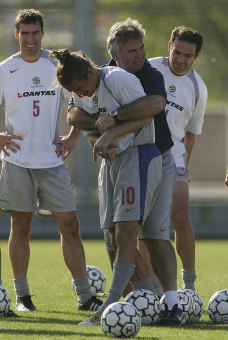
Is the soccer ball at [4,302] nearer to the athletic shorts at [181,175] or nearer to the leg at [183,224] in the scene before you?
the leg at [183,224]

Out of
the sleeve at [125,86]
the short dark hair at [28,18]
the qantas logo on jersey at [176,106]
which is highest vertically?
the short dark hair at [28,18]

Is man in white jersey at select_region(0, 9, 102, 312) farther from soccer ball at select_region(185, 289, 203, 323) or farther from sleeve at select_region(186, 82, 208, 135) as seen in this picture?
sleeve at select_region(186, 82, 208, 135)

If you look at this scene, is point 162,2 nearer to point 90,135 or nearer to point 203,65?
point 203,65

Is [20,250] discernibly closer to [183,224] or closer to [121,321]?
[183,224]

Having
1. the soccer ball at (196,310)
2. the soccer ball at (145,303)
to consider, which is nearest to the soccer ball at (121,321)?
the soccer ball at (145,303)

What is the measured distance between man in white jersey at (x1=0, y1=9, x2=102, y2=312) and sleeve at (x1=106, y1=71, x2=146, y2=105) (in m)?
1.43

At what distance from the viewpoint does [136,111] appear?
22.8ft

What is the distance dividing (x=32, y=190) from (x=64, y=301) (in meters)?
1.25

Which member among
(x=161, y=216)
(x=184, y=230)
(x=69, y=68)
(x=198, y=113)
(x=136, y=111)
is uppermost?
(x=69, y=68)

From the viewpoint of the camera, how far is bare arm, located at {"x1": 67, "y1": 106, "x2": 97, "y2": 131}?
285 inches

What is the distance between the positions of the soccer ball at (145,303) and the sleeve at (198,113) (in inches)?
95.2

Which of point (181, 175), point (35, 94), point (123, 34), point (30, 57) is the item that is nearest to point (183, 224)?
point (181, 175)

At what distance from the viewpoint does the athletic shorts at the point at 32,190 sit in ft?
27.3

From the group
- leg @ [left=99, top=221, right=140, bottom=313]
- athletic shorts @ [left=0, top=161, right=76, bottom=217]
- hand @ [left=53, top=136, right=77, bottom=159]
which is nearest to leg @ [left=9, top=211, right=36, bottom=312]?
athletic shorts @ [left=0, top=161, right=76, bottom=217]
